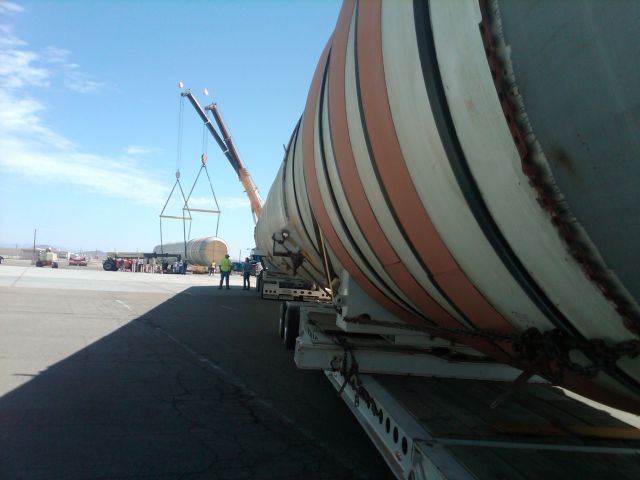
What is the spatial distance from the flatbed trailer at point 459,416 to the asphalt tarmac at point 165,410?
638 mm

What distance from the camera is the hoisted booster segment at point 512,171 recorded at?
51.8 inches

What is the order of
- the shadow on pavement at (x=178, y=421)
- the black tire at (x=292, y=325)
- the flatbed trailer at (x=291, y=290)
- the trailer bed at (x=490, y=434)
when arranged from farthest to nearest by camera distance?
the flatbed trailer at (x=291, y=290)
the black tire at (x=292, y=325)
the shadow on pavement at (x=178, y=421)
the trailer bed at (x=490, y=434)

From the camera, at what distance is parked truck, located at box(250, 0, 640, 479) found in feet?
4.44

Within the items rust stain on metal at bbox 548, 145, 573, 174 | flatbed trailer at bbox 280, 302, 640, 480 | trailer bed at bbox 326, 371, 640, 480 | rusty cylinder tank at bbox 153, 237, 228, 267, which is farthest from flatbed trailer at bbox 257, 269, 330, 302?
rusty cylinder tank at bbox 153, 237, 228, 267

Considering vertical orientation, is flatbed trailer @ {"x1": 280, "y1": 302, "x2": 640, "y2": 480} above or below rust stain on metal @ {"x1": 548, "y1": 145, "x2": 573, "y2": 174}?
below

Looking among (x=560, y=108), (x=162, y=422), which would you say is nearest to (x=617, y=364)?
(x=560, y=108)

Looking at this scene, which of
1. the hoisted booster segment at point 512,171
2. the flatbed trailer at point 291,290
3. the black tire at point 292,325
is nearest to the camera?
the hoisted booster segment at point 512,171

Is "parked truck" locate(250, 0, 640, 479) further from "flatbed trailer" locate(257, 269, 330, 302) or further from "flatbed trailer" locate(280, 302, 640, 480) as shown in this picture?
"flatbed trailer" locate(257, 269, 330, 302)

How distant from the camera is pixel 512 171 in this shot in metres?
1.56

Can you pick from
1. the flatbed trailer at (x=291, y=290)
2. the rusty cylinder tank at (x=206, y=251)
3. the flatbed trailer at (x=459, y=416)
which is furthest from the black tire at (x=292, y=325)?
the rusty cylinder tank at (x=206, y=251)

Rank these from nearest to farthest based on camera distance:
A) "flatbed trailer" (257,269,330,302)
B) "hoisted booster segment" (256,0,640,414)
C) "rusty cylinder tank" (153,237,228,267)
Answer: "hoisted booster segment" (256,0,640,414)
"flatbed trailer" (257,269,330,302)
"rusty cylinder tank" (153,237,228,267)

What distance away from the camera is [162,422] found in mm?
4660

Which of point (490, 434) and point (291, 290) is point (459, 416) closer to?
point (490, 434)

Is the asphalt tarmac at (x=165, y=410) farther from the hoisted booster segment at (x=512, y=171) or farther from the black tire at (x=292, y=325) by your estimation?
the hoisted booster segment at (x=512, y=171)
